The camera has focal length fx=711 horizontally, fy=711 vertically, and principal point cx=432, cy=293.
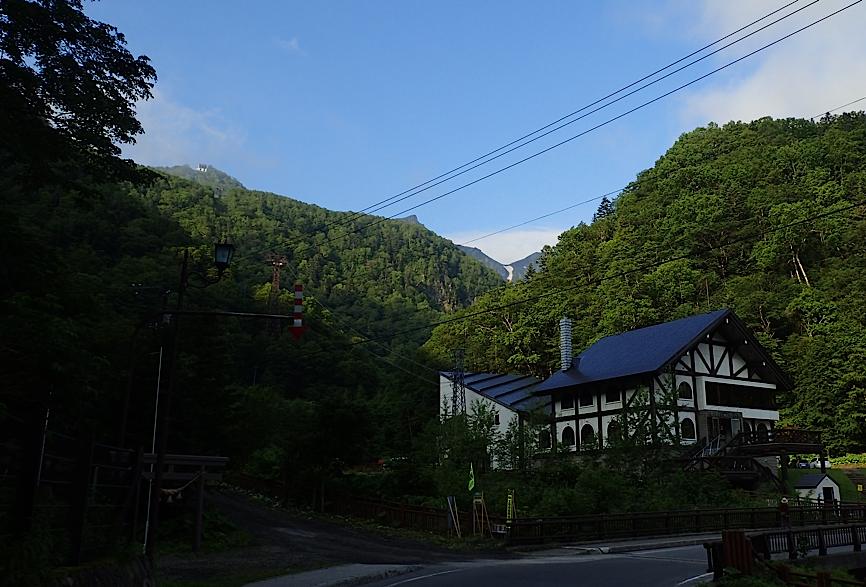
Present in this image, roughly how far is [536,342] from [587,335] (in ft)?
19.8

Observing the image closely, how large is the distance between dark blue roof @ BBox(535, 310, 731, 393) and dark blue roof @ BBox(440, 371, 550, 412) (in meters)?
2.30

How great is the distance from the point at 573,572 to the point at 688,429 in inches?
1111

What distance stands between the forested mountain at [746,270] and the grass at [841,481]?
9835 millimetres

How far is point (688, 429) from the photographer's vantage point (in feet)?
141

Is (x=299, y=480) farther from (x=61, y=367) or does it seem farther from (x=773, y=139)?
(x=773, y=139)

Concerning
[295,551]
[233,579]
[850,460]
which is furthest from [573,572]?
[850,460]

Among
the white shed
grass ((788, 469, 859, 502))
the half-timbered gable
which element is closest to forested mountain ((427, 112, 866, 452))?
grass ((788, 469, 859, 502))

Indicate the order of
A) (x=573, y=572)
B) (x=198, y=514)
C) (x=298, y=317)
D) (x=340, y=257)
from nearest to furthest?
(x=298, y=317) → (x=573, y=572) → (x=198, y=514) → (x=340, y=257)

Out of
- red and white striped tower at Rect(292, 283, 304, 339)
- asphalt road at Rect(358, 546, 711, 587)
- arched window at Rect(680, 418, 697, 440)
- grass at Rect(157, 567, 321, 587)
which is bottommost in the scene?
grass at Rect(157, 567, 321, 587)

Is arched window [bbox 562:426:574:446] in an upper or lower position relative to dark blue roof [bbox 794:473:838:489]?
upper

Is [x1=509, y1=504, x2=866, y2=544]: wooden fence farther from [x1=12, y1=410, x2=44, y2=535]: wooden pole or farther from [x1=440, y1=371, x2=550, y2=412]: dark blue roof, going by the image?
[x1=12, y1=410, x2=44, y2=535]: wooden pole

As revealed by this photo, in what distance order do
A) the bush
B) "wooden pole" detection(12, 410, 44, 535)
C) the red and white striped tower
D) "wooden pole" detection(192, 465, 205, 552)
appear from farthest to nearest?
1. the bush
2. "wooden pole" detection(192, 465, 205, 552)
3. the red and white striped tower
4. "wooden pole" detection(12, 410, 44, 535)

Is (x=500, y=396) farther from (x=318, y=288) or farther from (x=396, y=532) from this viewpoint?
(x=318, y=288)

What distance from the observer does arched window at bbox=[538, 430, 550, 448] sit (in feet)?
138
